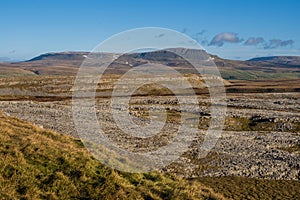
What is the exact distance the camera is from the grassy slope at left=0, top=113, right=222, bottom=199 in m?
16.8

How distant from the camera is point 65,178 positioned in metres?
17.9

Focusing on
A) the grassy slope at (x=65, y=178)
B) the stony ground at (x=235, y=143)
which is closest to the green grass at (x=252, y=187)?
the stony ground at (x=235, y=143)

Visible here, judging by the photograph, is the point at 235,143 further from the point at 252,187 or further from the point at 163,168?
the point at 252,187

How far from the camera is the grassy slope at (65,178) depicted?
659 inches

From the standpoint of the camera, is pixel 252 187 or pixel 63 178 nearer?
pixel 63 178

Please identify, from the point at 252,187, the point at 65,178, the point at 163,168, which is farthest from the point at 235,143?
the point at 65,178

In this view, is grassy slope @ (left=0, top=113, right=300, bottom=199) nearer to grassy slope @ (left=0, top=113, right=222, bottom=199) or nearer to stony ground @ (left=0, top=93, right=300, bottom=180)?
grassy slope @ (left=0, top=113, right=222, bottom=199)

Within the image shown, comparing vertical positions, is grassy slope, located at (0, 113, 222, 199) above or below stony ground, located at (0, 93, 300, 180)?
above

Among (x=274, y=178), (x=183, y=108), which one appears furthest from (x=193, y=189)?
(x=183, y=108)

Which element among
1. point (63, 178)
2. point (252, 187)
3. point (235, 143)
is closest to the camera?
point (63, 178)

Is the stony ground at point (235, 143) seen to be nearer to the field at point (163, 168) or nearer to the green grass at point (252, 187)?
the field at point (163, 168)

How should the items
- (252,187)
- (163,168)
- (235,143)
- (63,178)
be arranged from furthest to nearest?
(235,143) → (163,168) → (252,187) → (63,178)

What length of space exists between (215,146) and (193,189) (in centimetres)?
2702

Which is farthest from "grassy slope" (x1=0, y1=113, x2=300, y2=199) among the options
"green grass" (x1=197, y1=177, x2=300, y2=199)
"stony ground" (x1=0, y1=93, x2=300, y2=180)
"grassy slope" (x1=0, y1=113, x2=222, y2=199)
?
"stony ground" (x1=0, y1=93, x2=300, y2=180)
